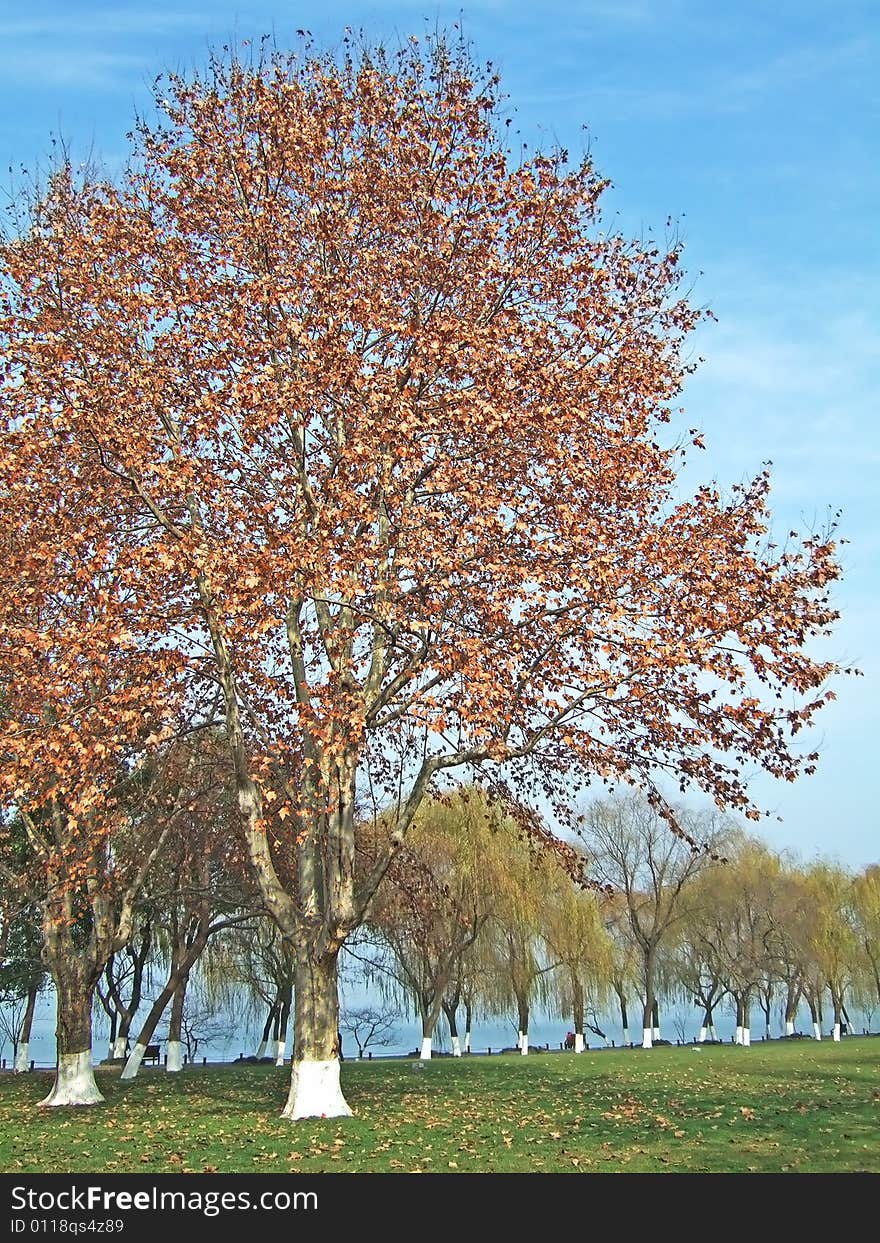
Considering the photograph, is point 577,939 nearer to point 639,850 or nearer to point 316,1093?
point 639,850

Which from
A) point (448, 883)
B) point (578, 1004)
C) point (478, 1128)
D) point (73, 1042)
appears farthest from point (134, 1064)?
point (578, 1004)

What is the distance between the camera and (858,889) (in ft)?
219

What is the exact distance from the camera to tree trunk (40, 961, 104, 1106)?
943 inches

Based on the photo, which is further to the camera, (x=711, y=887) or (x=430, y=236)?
(x=711, y=887)

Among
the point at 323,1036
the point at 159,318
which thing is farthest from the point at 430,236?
the point at 323,1036

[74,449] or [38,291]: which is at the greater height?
[38,291]

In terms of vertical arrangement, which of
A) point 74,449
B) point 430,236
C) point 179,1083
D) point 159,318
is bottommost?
point 179,1083

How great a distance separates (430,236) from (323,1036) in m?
14.1

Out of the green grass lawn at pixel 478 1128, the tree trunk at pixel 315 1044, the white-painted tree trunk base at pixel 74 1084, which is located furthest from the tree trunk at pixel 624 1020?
the tree trunk at pixel 315 1044

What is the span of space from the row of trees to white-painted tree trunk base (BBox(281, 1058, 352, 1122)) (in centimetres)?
1164

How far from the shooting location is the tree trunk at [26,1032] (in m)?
44.9

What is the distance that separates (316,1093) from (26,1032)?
34.2m

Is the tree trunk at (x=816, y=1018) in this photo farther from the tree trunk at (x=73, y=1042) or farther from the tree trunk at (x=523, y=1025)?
the tree trunk at (x=73, y=1042)

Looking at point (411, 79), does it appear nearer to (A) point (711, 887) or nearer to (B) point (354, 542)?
(B) point (354, 542)
